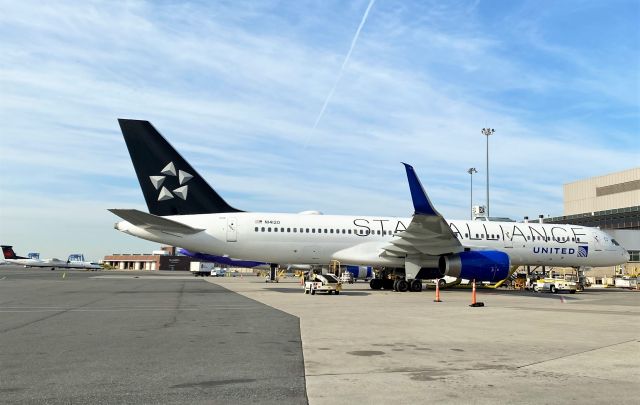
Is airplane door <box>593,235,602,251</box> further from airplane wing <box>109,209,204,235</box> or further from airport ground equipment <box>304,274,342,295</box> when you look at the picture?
airplane wing <box>109,209,204,235</box>

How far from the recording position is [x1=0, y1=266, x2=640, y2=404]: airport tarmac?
18.2 feet

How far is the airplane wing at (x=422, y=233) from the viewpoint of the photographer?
73.5ft

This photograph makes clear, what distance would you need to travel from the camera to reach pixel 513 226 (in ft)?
100.0

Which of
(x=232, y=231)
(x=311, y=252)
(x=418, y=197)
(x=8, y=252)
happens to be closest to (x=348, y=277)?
(x=311, y=252)

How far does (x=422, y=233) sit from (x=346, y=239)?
16.2 feet

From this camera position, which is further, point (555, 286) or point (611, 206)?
point (611, 206)

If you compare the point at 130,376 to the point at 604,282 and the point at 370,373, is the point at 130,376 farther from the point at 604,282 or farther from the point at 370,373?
the point at 604,282

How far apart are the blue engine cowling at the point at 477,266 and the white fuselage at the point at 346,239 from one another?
3.65 metres

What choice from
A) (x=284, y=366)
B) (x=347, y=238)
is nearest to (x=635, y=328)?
(x=284, y=366)

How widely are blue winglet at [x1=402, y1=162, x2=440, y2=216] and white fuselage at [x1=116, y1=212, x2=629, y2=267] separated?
5331 mm

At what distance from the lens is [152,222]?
75.6 feet

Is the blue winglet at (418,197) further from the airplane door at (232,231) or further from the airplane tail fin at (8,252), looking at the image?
the airplane tail fin at (8,252)

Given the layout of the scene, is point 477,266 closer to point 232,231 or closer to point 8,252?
point 232,231

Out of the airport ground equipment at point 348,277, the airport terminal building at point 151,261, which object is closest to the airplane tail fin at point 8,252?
the airport terminal building at point 151,261
